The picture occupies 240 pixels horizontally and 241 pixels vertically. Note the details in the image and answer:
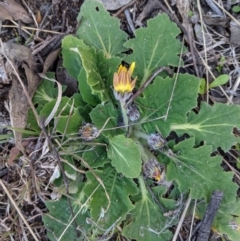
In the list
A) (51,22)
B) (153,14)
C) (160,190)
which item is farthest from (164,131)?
(51,22)

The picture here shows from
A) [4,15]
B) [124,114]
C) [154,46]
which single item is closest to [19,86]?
[4,15]

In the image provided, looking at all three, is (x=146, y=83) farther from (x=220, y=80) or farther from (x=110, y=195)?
(x=110, y=195)

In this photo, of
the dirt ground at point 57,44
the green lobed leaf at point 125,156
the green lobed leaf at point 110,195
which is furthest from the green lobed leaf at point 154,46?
the green lobed leaf at point 110,195

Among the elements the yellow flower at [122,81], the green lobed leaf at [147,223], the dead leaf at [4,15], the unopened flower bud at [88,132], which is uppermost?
the dead leaf at [4,15]

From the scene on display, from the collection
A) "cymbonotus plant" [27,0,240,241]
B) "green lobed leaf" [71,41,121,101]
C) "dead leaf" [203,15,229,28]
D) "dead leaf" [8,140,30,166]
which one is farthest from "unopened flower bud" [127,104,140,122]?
"dead leaf" [203,15,229,28]

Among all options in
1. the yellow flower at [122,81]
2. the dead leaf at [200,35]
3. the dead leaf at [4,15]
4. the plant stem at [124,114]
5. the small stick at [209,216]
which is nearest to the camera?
the yellow flower at [122,81]

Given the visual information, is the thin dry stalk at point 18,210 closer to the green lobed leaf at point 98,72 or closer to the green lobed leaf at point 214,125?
the green lobed leaf at point 98,72

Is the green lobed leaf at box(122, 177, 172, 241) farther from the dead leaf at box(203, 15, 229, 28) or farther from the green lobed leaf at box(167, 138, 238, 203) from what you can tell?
the dead leaf at box(203, 15, 229, 28)
